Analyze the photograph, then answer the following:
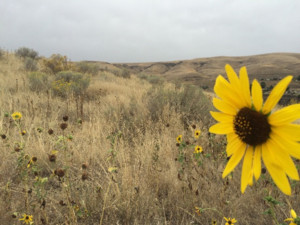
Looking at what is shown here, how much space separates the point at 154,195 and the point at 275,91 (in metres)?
1.79

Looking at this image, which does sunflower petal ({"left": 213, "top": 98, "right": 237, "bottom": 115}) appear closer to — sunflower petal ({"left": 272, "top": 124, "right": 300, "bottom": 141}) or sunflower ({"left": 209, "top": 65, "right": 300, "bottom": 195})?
sunflower ({"left": 209, "top": 65, "right": 300, "bottom": 195})

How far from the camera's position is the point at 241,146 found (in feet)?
2.84

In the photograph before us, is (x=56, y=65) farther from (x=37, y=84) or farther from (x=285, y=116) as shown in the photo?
(x=285, y=116)

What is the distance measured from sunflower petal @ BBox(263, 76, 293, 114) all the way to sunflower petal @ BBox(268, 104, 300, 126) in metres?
0.03

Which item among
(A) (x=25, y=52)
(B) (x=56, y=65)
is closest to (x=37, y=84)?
(B) (x=56, y=65)

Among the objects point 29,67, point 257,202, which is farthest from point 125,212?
point 29,67

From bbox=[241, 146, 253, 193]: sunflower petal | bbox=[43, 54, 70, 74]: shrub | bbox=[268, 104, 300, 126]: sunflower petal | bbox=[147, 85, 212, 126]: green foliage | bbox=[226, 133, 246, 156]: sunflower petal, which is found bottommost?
bbox=[147, 85, 212, 126]: green foliage

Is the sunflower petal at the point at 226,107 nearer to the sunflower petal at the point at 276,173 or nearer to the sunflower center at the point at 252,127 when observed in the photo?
the sunflower center at the point at 252,127

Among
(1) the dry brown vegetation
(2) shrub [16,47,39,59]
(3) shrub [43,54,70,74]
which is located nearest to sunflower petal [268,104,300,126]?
(1) the dry brown vegetation

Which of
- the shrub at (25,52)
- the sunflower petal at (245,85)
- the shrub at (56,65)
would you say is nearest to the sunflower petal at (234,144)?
the sunflower petal at (245,85)

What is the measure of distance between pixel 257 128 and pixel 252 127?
0.02 m

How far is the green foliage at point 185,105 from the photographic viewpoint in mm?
4953

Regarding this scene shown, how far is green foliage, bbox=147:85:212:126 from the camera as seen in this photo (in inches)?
195

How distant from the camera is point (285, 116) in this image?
684 mm
